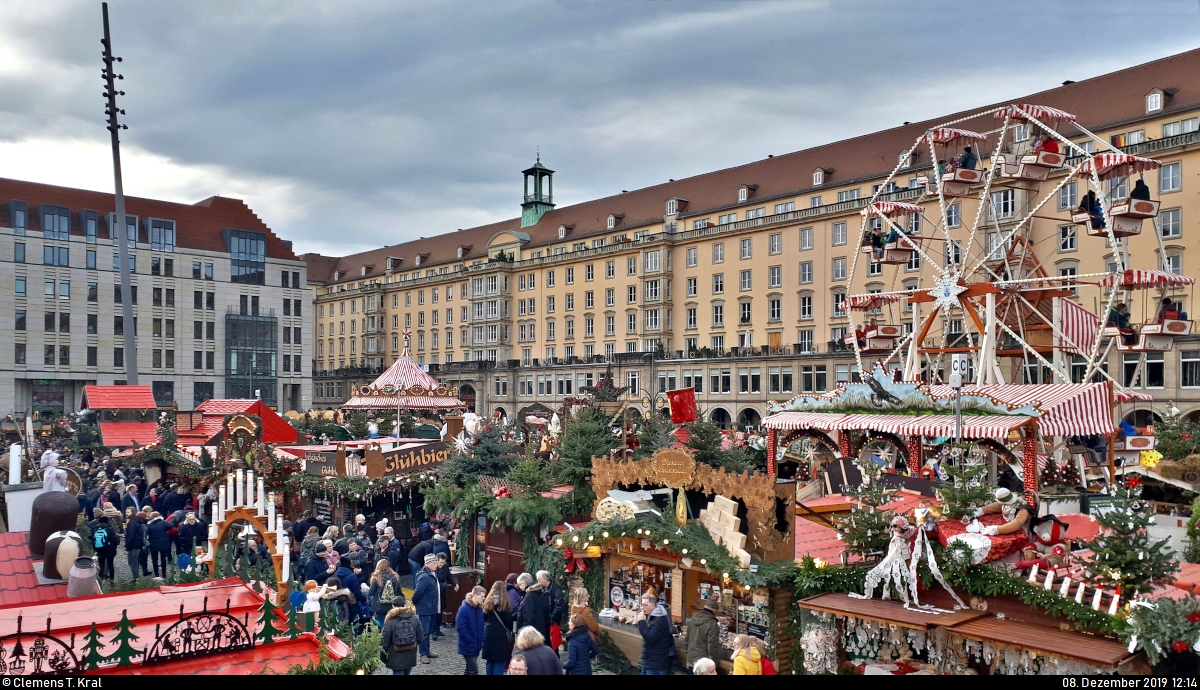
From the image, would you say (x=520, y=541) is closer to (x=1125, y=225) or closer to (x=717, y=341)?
(x=1125, y=225)

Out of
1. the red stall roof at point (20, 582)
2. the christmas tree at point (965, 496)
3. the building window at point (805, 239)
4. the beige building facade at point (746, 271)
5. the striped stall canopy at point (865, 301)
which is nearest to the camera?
the red stall roof at point (20, 582)

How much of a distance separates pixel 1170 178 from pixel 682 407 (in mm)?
39507

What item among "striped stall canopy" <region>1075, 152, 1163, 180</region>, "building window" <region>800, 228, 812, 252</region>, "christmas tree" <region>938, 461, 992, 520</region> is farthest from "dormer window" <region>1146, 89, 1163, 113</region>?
"christmas tree" <region>938, 461, 992, 520</region>

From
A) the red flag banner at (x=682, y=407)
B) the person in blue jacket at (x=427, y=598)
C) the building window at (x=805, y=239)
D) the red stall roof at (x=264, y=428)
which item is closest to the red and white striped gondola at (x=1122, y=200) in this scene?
the red flag banner at (x=682, y=407)

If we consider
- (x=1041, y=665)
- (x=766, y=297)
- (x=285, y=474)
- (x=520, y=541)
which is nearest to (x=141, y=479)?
(x=285, y=474)

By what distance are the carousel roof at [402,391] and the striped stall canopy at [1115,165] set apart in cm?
2489

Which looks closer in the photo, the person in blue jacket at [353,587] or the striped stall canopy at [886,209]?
the person in blue jacket at [353,587]

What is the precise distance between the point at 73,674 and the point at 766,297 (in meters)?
62.2

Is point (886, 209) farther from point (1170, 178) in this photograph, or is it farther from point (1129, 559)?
point (1170, 178)

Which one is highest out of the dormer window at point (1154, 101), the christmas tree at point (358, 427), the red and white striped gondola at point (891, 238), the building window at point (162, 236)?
the dormer window at point (1154, 101)

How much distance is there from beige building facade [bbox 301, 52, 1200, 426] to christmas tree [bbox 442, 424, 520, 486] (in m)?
14.5

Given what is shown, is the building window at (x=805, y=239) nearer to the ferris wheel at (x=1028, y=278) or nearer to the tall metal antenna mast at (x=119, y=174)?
the ferris wheel at (x=1028, y=278)

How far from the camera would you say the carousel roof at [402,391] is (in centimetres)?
3797

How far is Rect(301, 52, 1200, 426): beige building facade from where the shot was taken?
4719 centimetres
